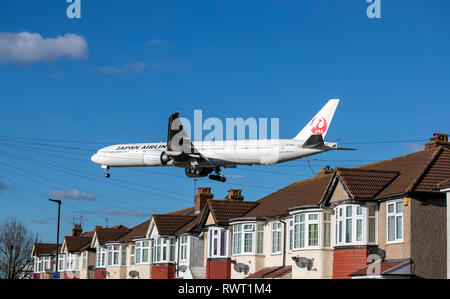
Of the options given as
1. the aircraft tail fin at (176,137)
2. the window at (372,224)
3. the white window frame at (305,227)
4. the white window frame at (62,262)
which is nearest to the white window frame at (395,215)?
the window at (372,224)

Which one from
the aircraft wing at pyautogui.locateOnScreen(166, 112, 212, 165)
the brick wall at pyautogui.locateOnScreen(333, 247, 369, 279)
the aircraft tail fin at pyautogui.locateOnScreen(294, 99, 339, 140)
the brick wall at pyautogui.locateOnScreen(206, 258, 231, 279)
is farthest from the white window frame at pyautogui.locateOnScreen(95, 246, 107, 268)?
the brick wall at pyautogui.locateOnScreen(333, 247, 369, 279)

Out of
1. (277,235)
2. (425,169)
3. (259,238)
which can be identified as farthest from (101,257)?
(425,169)

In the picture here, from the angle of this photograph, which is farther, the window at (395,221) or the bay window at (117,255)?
the bay window at (117,255)

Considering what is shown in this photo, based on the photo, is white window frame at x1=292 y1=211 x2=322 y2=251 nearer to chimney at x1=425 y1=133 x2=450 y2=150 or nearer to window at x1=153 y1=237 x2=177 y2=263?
chimney at x1=425 y1=133 x2=450 y2=150

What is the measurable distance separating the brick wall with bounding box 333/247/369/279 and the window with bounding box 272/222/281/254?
8.16 m

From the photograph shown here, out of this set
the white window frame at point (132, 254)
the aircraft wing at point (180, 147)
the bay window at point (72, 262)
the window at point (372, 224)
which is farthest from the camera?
the bay window at point (72, 262)

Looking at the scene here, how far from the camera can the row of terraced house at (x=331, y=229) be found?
34.0 m

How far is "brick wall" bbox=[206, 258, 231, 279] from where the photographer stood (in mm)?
49688

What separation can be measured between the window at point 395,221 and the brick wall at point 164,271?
28.1 meters

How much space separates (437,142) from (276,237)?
11958mm

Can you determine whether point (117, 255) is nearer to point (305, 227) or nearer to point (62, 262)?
point (62, 262)

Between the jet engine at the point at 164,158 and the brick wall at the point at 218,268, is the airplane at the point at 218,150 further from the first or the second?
the brick wall at the point at 218,268

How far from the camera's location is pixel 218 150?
56594 millimetres
